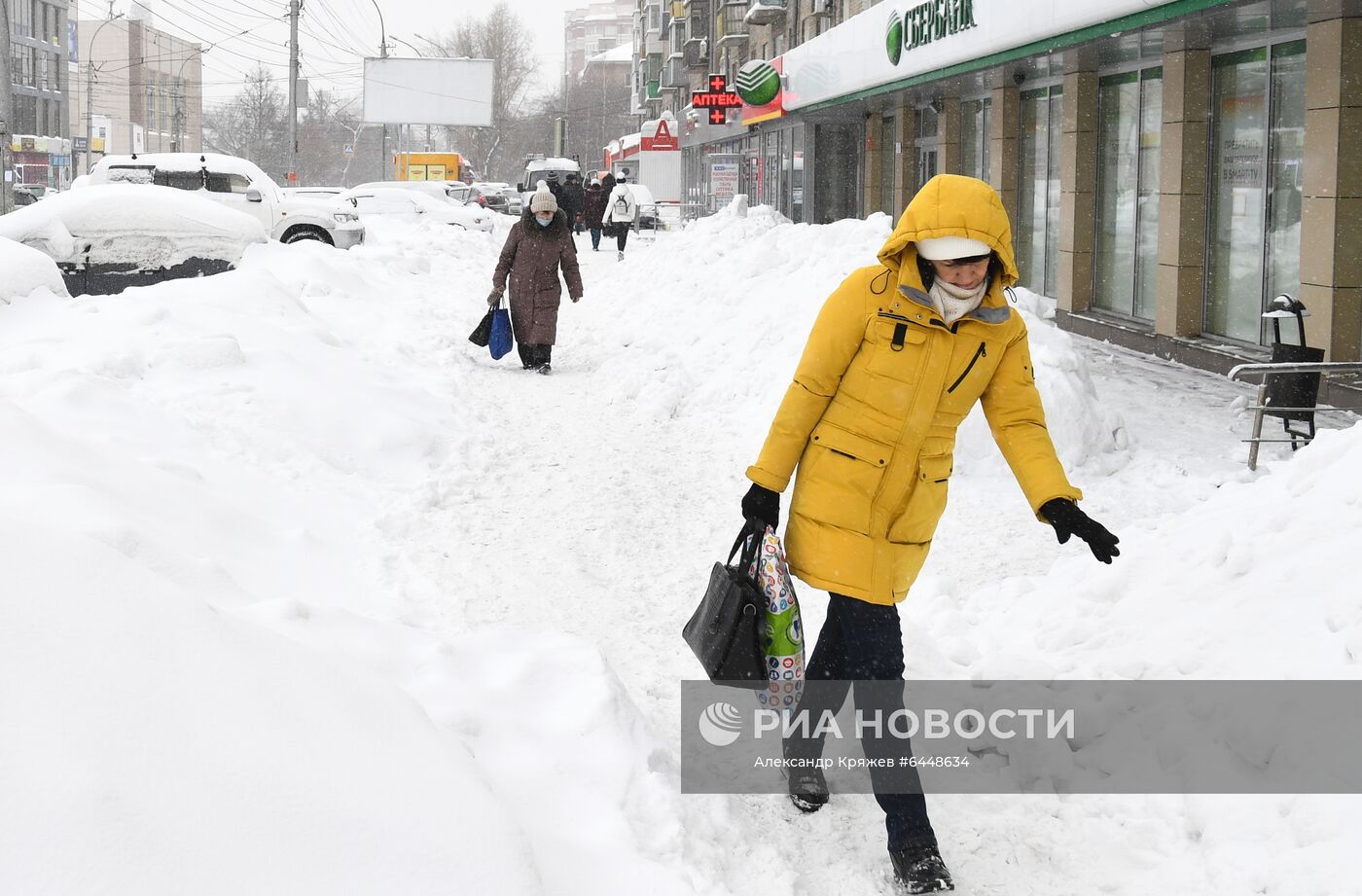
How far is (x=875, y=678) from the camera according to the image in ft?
12.1

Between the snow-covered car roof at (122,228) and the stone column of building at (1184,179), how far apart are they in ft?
30.6

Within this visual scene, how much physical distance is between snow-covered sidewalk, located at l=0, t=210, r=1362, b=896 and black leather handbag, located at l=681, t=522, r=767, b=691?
0.36 meters

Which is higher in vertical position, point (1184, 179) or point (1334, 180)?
point (1184, 179)

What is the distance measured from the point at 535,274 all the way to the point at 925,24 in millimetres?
8181

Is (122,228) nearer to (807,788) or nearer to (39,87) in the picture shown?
(807,788)

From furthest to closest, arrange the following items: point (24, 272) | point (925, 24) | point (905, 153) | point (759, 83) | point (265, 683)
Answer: point (759, 83), point (905, 153), point (925, 24), point (24, 272), point (265, 683)

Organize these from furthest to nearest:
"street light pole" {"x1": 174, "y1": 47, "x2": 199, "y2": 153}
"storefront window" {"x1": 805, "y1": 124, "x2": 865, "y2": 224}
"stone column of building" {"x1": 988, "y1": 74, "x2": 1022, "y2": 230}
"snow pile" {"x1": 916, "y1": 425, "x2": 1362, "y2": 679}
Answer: "street light pole" {"x1": 174, "y1": 47, "x2": 199, "y2": 153} → "storefront window" {"x1": 805, "y1": 124, "x2": 865, "y2": 224} → "stone column of building" {"x1": 988, "y1": 74, "x2": 1022, "y2": 230} → "snow pile" {"x1": 916, "y1": 425, "x2": 1362, "y2": 679}

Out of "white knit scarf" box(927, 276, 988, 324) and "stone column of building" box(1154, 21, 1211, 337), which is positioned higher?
"stone column of building" box(1154, 21, 1211, 337)

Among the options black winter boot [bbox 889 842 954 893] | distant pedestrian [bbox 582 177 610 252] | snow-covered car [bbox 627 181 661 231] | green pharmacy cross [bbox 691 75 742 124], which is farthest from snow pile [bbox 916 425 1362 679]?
snow-covered car [bbox 627 181 661 231]

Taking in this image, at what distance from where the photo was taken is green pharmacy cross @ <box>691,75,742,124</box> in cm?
3494

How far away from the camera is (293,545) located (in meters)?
6.00

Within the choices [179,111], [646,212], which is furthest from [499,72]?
[646,212]

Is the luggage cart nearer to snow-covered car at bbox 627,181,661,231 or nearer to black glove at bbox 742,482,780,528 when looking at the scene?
black glove at bbox 742,482,780,528

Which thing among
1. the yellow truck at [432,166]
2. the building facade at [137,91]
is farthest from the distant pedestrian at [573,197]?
→ the building facade at [137,91]
